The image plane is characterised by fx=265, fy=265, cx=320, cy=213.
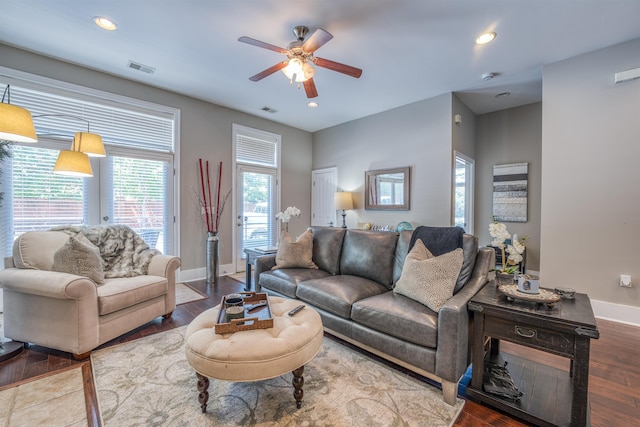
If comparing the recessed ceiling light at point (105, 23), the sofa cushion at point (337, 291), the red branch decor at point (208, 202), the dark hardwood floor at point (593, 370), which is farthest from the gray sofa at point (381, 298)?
the recessed ceiling light at point (105, 23)

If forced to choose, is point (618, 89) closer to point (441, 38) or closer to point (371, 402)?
point (441, 38)

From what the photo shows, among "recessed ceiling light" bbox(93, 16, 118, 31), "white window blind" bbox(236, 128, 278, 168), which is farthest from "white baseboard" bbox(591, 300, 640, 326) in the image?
"recessed ceiling light" bbox(93, 16, 118, 31)

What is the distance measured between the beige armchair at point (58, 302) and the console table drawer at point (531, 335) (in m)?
2.81

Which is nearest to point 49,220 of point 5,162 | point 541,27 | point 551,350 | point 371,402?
point 5,162

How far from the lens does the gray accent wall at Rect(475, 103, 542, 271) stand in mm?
4355

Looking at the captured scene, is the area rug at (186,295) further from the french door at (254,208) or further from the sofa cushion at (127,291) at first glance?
the french door at (254,208)

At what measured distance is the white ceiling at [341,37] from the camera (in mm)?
2287

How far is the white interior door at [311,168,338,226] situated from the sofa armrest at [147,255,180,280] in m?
3.41

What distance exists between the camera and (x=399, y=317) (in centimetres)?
181

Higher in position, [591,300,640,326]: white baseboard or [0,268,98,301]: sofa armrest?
[0,268,98,301]: sofa armrest

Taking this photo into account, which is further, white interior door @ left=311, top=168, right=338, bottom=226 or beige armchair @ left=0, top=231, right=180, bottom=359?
white interior door @ left=311, top=168, right=338, bottom=226

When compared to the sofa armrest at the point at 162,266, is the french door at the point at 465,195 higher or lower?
higher

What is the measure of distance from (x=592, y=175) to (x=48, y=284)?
5.19 m

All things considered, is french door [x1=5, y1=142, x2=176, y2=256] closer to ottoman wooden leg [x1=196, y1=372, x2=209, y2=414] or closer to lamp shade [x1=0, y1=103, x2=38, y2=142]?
lamp shade [x1=0, y1=103, x2=38, y2=142]
